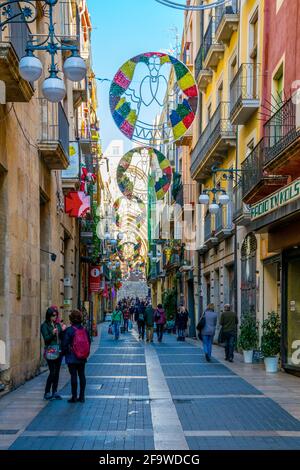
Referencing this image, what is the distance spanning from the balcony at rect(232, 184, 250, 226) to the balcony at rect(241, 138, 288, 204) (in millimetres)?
695

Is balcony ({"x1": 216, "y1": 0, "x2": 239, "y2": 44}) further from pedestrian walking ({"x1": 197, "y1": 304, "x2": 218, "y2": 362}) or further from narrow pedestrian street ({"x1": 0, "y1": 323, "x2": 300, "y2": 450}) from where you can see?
narrow pedestrian street ({"x1": 0, "y1": 323, "x2": 300, "y2": 450})

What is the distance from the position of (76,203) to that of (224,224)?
6.66 metres

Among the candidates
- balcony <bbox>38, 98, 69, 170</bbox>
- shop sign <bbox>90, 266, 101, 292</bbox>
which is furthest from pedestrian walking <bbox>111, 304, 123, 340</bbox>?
balcony <bbox>38, 98, 69, 170</bbox>

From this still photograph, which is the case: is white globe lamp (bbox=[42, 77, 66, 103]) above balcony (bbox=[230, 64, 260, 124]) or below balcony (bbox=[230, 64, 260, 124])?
below

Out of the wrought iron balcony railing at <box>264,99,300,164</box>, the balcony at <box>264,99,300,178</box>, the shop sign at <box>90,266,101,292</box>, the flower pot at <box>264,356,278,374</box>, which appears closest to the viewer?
the balcony at <box>264,99,300,178</box>

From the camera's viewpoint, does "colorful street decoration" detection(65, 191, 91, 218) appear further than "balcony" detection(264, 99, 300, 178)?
Yes

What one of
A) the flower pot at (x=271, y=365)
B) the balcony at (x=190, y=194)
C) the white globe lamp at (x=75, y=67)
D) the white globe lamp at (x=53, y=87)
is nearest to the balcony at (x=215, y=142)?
the balcony at (x=190, y=194)

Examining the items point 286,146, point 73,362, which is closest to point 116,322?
point 286,146

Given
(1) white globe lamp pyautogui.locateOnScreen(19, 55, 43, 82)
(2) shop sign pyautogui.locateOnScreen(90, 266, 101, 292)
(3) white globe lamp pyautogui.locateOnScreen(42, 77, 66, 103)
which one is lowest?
(2) shop sign pyautogui.locateOnScreen(90, 266, 101, 292)

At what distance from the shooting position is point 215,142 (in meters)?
27.3

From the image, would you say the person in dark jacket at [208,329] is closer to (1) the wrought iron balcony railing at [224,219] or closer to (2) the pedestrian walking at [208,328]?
(2) the pedestrian walking at [208,328]

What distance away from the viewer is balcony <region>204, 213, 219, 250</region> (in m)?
29.6
